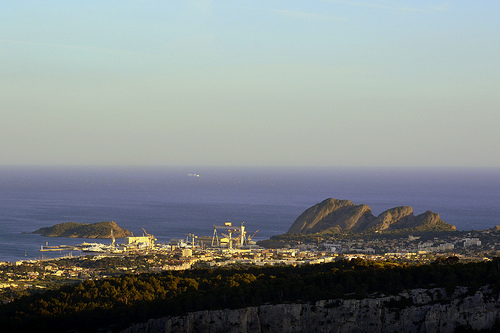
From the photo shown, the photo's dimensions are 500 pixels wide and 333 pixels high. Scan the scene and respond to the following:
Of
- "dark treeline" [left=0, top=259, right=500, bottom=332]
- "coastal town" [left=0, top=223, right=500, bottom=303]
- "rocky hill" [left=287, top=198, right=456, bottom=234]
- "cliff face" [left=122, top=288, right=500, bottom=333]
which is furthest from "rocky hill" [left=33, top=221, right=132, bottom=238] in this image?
"cliff face" [left=122, top=288, right=500, bottom=333]

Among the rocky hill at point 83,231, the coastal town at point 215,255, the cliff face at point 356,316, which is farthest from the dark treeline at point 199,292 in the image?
the rocky hill at point 83,231

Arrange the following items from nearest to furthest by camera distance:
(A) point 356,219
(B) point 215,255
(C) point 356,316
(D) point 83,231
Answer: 1. (C) point 356,316
2. (B) point 215,255
3. (D) point 83,231
4. (A) point 356,219

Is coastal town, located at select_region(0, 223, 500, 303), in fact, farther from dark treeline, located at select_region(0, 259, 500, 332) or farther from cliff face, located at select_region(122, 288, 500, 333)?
cliff face, located at select_region(122, 288, 500, 333)

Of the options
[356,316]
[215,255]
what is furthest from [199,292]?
[215,255]

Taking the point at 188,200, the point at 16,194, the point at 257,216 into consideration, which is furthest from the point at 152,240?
the point at 16,194

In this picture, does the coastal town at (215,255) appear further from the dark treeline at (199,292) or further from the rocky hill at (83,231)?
the dark treeline at (199,292)

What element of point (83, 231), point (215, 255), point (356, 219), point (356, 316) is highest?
point (356, 316)

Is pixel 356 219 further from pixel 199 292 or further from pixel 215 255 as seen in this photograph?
pixel 199 292
